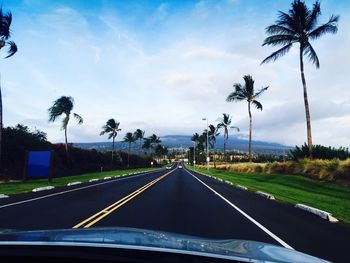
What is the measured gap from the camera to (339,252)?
8.57 metres

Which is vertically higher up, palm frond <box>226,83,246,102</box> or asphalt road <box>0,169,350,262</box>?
palm frond <box>226,83,246,102</box>

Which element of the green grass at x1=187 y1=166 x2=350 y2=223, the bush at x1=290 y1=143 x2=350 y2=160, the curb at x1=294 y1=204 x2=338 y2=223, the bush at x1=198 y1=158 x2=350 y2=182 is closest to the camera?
the curb at x1=294 y1=204 x2=338 y2=223

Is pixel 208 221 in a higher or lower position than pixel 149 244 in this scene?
lower

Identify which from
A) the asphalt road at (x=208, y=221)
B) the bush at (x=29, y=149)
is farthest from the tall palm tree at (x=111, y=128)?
the asphalt road at (x=208, y=221)

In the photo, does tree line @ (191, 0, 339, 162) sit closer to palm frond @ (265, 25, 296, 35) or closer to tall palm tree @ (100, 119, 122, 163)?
palm frond @ (265, 25, 296, 35)

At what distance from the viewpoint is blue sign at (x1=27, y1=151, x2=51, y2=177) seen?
35344 millimetres

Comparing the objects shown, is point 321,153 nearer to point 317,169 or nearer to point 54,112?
point 317,169

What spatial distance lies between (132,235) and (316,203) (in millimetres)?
16216

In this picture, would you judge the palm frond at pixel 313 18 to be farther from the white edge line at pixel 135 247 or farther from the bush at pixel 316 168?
the white edge line at pixel 135 247

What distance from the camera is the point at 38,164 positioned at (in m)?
35.5

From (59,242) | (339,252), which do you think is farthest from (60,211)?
(59,242)

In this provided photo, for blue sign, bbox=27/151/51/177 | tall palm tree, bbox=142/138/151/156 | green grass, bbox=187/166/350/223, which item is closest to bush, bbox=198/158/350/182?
green grass, bbox=187/166/350/223

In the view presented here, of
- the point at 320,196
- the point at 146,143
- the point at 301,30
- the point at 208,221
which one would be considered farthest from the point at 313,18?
the point at 146,143

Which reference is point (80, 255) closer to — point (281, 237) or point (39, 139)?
point (281, 237)
